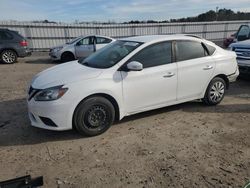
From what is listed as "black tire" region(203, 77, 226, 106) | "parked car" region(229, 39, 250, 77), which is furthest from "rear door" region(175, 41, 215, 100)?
"parked car" region(229, 39, 250, 77)

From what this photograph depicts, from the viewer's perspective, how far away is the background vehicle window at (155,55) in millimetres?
4777

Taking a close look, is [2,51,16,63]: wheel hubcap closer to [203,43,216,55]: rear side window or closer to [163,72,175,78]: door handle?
[163,72,175,78]: door handle

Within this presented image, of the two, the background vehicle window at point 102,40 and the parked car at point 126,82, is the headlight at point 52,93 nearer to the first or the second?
the parked car at point 126,82

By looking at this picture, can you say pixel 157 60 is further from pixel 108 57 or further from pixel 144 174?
pixel 144 174

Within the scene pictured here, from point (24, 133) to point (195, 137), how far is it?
301cm

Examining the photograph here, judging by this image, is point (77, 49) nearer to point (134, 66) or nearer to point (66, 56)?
point (66, 56)

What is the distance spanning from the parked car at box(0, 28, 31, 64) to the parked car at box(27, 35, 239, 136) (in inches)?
363

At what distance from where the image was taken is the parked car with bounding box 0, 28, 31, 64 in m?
12.7

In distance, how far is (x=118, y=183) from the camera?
10.4 ft

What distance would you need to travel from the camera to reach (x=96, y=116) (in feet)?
14.4

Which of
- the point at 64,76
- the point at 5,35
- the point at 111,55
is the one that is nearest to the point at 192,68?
the point at 111,55

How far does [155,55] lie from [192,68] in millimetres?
897

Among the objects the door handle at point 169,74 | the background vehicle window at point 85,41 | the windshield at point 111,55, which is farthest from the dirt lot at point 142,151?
the background vehicle window at point 85,41

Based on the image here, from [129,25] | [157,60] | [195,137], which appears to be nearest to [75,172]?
[195,137]
